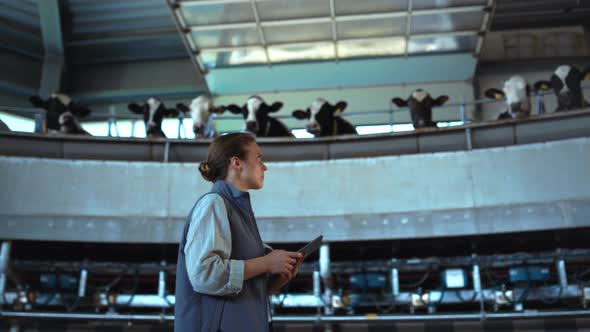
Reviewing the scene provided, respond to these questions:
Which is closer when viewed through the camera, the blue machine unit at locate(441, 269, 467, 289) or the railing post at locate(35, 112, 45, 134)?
the blue machine unit at locate(441, 269, 467, 289)

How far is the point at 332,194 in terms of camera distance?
A: 908 centimetres

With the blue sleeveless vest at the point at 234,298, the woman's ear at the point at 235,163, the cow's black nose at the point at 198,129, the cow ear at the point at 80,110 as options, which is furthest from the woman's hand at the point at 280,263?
the cow ear at the point at 80,110

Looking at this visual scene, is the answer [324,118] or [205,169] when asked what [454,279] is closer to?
[324,118]

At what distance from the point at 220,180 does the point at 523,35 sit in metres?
15.4

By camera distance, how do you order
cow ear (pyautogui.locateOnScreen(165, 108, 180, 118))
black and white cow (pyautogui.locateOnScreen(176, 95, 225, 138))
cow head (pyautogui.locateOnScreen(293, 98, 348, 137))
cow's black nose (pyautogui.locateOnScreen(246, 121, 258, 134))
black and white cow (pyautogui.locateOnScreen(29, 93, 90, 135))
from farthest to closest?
cow ear (pyautogui.locateOnScreen(165, 108, 180, 118)), black and white cow (pyautogui.locateOnScreen(29, 93, 90, 135)), cow head (pyautogui.locateOnScreen(293, 98, 348, 137)), cow's black nose (pyautogui.locateOnScreen(246, 121, 258, 134)), black and white cow (pyautogui.locateOnScreen(176, 95, 225, 138))

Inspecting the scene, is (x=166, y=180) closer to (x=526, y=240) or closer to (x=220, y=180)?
(x=526, y=240)

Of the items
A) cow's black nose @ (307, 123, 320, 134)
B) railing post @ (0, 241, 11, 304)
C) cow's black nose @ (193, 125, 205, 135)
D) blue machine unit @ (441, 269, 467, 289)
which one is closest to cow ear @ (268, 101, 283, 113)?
cow's black nose @ (307, 123, 320, 134)

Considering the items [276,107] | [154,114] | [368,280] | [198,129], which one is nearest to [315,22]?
[276,107]

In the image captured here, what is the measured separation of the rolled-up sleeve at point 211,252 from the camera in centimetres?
231

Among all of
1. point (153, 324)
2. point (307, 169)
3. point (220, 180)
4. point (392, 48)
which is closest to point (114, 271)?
point (153, 324)

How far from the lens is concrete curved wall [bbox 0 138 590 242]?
8.44 m

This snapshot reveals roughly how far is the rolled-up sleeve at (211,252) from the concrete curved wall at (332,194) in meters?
6.33

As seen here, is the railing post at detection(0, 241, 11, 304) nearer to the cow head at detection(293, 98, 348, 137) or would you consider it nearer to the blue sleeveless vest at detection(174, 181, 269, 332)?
the cow head at detection(293, 98, 348, 137)

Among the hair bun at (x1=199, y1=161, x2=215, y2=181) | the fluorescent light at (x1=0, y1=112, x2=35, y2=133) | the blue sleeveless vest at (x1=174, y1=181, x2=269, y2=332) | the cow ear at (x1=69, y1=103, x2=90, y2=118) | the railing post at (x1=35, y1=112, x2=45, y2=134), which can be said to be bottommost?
the blue sleeveless vest at (x1=174, y1=181, x2=269, y2=332)
